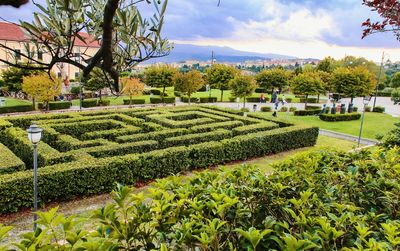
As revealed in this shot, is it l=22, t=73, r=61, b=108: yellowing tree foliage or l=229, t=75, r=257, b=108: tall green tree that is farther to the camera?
l=229, t=75, r=257, b=108: tall green tree

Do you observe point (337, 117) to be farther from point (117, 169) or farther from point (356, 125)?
point (117, 169)

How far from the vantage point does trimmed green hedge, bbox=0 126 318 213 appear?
8.31 meters

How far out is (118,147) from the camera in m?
11.4

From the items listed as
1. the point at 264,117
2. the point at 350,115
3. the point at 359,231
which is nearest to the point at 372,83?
the point at 350,115

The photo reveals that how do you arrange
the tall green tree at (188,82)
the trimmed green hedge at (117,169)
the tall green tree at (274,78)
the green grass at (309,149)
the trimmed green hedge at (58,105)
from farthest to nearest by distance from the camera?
the tall green tree at (274,78), the tall green tree at (188,82), the trimmed green hedge at (58,105), the green grass at (309,149), the trimmed green hedge at (117,169)

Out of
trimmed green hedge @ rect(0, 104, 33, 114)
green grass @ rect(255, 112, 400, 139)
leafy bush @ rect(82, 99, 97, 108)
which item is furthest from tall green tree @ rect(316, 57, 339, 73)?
trimmed green hedge @ rect(0, 104, 33, 114)

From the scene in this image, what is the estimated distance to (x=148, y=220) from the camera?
3.31 metres

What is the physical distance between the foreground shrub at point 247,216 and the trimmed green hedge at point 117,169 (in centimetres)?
229

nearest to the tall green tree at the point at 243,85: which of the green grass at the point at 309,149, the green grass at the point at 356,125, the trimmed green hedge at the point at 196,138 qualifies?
the green grass at the point at 356,125

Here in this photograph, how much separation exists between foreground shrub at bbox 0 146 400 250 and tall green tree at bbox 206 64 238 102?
105ft

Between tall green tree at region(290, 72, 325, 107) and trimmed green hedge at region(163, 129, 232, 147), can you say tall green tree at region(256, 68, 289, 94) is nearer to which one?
tall green tree at region(290, 72, 325, 107)

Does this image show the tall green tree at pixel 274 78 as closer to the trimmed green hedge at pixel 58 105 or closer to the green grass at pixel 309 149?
the green grass at pixel 309 149

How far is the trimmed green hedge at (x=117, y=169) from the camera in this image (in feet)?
27.3

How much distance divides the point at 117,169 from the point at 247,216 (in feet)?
23.0
